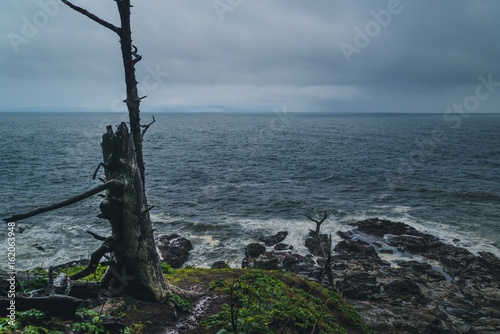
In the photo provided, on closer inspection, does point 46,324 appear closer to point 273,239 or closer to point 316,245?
point 273,239

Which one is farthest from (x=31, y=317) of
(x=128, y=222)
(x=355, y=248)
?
(x=355, y=248)

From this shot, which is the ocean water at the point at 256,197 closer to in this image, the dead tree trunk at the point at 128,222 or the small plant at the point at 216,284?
the small plant at the point at 216,284

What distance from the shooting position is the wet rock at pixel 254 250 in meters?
23.2

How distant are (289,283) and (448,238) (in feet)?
63.6

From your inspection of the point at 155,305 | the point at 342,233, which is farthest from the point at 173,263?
the point at 342,233

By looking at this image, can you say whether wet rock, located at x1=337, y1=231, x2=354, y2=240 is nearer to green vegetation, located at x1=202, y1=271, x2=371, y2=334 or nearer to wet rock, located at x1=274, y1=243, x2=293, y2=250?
wet rock, located at x1=274, y1=243, x2=293, y2=250

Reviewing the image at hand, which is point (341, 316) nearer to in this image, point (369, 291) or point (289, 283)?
point (289, 283)

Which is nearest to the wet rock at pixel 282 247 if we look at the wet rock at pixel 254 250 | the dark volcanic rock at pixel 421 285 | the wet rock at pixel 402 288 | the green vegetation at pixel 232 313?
the wet rock at pixel 254 250

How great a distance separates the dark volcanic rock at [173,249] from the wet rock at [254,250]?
4.89 m

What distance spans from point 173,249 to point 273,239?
8.66 m

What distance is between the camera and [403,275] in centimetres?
2072

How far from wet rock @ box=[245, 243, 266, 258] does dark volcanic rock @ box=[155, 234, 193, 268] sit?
4.89 metres

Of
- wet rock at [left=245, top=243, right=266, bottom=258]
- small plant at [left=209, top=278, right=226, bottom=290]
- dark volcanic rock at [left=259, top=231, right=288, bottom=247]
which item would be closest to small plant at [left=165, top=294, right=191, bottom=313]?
small plant at [left=209, top=278, right=226, bottom=290]

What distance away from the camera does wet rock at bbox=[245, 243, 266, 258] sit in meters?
23.2
